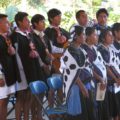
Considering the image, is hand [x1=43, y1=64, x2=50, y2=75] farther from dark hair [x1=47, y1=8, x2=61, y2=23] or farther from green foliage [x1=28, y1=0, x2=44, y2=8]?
green foliage [x1=28, y1=0, x2=44, y2=8]

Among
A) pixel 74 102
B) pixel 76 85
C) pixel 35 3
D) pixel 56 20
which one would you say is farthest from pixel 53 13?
pixel 35 3

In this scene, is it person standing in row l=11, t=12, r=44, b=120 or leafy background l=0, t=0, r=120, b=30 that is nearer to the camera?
person standing in row l=11, t=12, r=44, b=120

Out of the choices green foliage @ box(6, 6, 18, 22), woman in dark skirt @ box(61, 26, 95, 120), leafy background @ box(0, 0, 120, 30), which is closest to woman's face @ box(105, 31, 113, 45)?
woman in dark skirt @ box(61, 26, 95, 120)

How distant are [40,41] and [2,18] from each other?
0.63 m

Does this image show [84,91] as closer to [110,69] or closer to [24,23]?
[110,69]

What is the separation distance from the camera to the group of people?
12.9ft

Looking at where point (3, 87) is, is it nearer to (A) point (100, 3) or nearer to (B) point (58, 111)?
(B) point (58, 111)

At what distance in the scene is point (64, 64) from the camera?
4004mm

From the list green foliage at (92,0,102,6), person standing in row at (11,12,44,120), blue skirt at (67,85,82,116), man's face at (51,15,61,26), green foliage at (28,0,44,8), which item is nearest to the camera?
blue skirt at (67,85,82,116)

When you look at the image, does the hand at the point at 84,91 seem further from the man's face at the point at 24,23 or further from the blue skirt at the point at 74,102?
the man's face at the point at 24,23

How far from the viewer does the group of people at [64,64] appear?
3.93 meters

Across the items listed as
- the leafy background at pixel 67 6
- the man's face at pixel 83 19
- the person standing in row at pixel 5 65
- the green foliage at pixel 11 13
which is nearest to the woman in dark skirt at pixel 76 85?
the person standing in row at pixel 5 65

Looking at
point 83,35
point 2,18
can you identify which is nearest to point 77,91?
point 83,35

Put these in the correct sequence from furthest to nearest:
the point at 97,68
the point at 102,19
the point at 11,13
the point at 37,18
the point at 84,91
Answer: the point at 11,13 → the point at 102,19 → the point at 37,18 → the point at 97,68 → the point at 84,91
